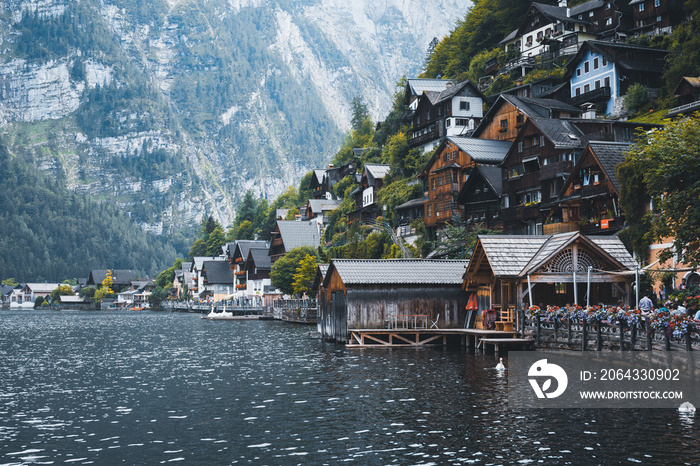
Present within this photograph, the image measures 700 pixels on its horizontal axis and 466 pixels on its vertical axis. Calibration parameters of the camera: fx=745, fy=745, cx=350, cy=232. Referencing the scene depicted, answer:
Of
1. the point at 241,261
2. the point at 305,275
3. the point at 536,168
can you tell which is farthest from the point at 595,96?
the point at 241,261

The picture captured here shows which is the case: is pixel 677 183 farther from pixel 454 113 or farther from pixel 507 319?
pixel 454 113

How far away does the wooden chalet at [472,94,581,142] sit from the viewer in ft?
279

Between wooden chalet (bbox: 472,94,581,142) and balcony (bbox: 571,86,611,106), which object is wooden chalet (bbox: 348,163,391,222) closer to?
wooden chalet (bbox: 472,94,581,142)

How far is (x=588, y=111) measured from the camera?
8056 centimetres

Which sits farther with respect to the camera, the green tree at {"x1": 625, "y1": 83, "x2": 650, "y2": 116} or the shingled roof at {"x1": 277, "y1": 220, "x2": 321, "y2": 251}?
the shingled roof at {"x1": 277, "y1": 220, "x2": 321, "y2": 251}

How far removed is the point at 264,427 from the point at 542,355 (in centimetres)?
2268

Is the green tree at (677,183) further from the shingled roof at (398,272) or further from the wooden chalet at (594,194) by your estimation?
the shingled roof at (398,272)

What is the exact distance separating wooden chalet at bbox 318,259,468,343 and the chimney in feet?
105

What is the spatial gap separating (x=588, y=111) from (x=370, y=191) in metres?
40.8

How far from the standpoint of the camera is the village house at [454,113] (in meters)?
103

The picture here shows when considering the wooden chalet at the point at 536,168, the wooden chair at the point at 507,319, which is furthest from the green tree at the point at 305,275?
the wooden chair at the point at 507,319

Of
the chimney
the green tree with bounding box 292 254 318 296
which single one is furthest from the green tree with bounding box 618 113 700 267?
the green tree with bounding box 292 254 318 296

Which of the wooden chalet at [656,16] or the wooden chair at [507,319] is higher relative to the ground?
the wooden chalet at [656,16]
